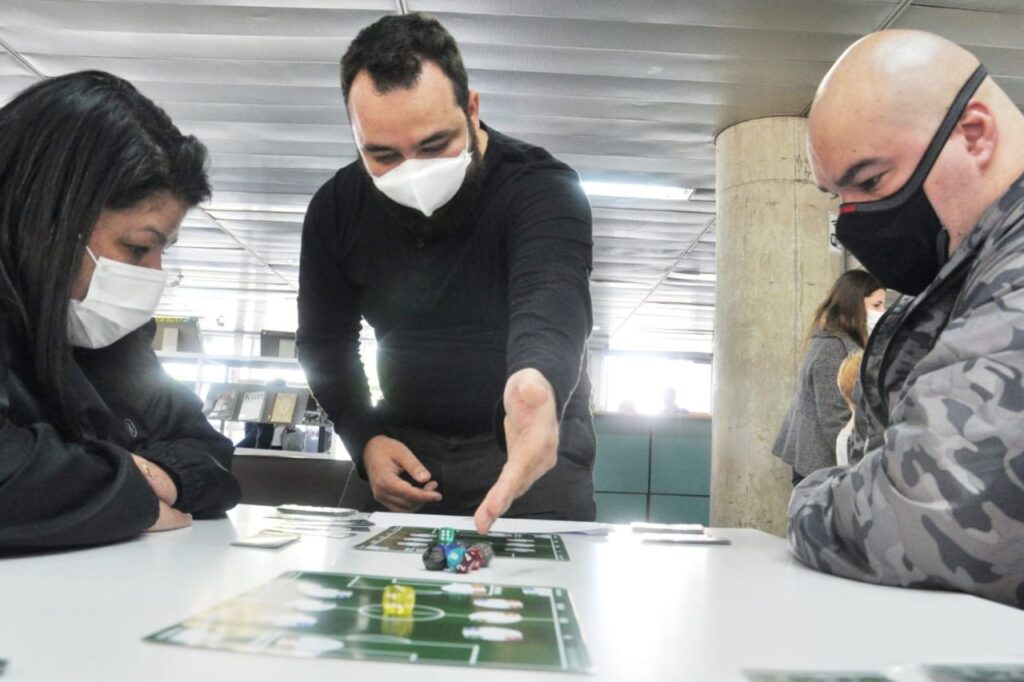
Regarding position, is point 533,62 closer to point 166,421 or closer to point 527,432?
→ point 166,421

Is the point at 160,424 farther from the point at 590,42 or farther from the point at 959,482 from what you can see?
the point at 590,42

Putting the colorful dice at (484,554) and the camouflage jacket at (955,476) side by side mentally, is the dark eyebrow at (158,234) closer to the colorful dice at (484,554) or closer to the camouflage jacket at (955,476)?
the colorful dice at (484,554)

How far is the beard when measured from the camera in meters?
1.37

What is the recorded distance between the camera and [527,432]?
98 centimetres

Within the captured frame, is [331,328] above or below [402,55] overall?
below

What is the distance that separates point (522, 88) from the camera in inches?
174

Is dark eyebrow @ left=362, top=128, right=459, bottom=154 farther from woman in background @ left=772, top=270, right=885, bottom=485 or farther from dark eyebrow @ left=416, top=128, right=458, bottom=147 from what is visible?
woman in background @ left=772, top=270, right=885, bottom=485

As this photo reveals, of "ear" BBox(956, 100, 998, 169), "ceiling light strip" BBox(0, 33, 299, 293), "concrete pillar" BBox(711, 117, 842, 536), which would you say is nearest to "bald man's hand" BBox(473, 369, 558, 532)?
"ear" BBox(956, 100, 998, 169)

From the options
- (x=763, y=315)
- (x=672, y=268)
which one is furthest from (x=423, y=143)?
(x=672, y=268)

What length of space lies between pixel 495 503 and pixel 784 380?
345 centimetres

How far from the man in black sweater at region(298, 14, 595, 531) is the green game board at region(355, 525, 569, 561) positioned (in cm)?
15

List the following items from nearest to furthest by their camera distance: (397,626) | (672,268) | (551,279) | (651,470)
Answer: (397,626)
(551,279)
(651,470)
(672,268)

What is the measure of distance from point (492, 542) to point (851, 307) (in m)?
2.29

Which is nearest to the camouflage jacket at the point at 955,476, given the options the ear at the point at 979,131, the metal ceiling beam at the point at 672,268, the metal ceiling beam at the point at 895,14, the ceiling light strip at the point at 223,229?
the ear at the point at 979,131
